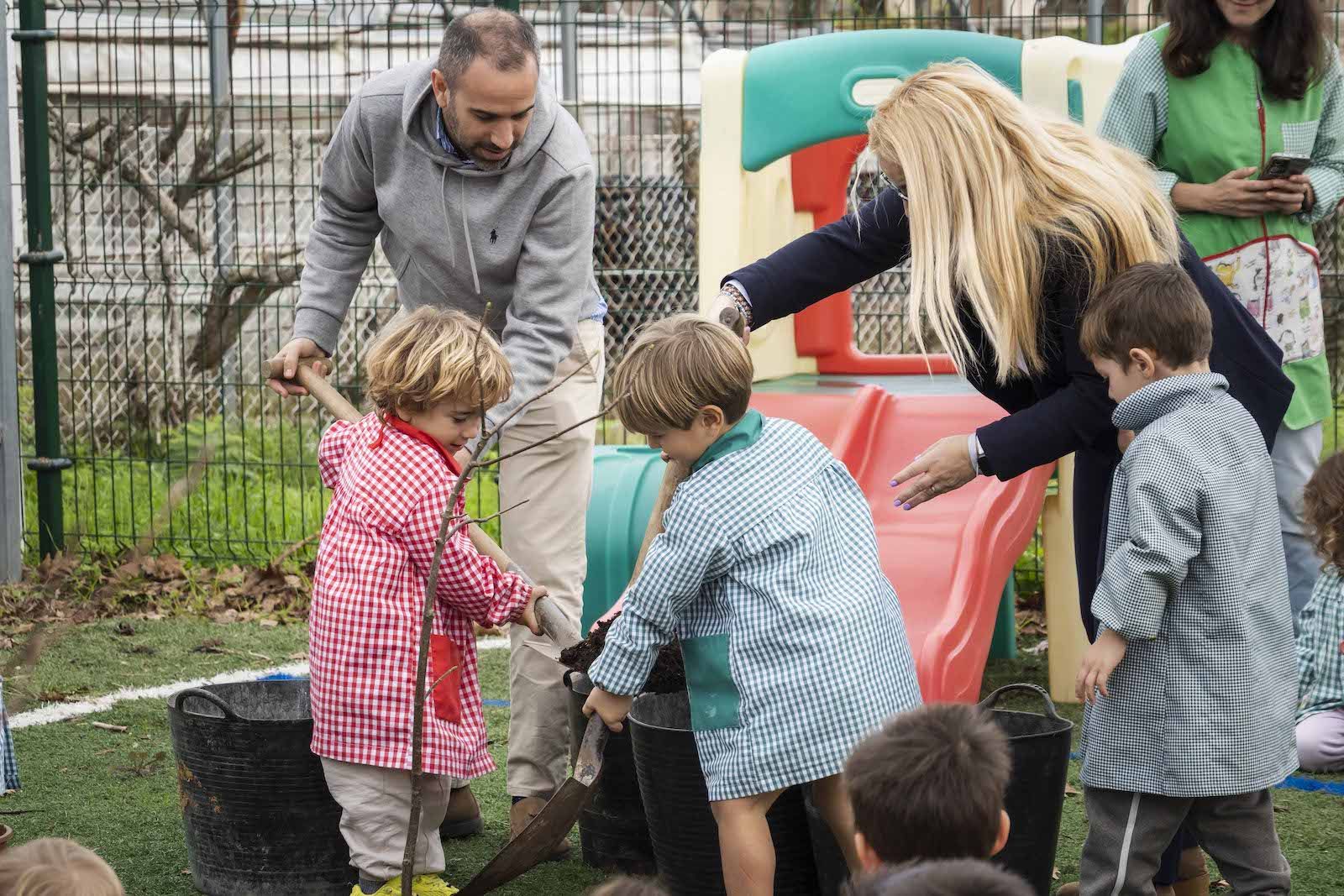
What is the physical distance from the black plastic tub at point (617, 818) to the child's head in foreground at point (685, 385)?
2.59 ft

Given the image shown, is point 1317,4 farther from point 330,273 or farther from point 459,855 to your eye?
point 459,855

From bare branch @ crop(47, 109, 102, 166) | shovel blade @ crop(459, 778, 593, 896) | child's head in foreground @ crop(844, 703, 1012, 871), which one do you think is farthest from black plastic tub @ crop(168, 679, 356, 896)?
bare branch @ crop(47, 109, 102, 166)

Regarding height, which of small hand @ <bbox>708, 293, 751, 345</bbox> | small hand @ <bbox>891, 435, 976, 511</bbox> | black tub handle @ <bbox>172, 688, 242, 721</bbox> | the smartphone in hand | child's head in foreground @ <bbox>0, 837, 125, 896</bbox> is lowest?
black tub handle @ <bbox>172, 688, 242, 721</bbox>

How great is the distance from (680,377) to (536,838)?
92cm

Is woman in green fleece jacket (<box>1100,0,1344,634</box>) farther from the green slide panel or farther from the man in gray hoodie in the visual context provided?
the man in gray hoodie

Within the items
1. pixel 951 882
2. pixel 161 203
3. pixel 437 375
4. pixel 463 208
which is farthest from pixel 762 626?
pixel 161 203

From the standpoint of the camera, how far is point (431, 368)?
3.07 m

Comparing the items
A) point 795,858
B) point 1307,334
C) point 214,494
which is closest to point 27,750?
point 795,858

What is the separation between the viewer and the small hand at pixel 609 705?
9.34 ft

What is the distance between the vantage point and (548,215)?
3721 mm

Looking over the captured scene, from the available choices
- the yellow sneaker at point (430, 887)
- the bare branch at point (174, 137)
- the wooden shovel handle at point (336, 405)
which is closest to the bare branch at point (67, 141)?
the bare branch at point (174, 137)

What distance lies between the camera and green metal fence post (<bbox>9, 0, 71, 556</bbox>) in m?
6.55

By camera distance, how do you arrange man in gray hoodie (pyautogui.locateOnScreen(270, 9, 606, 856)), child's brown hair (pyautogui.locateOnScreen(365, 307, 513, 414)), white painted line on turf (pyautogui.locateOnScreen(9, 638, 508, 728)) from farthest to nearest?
1. white painted line on turf (pyautogui.locateOnScreen(9, 638, 508, 728))
2. man in gray hoodie (pyautogui.locateOnScreen(270, 9, 606, 856))
3. child's brown hair (pyautogui.locateOnScreen(365, 307, 513, 414))

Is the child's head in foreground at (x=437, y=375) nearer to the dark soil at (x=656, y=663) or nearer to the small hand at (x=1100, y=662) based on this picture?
the dark soil at (x=656, y=663)
